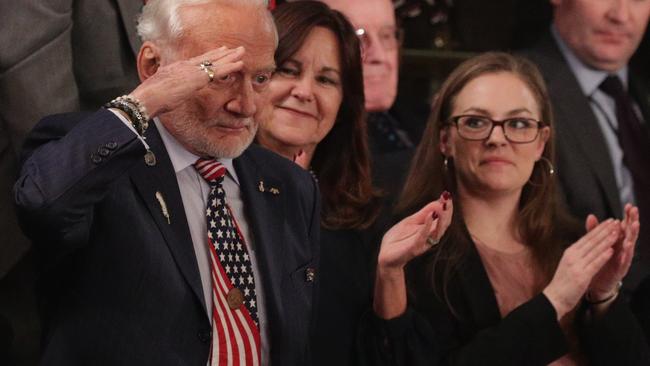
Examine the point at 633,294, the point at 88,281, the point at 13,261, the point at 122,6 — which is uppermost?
the point at 122,6

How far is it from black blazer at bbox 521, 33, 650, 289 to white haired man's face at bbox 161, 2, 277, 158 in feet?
4.51

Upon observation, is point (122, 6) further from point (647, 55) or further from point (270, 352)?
point (647, 55)

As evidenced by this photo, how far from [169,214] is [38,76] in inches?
17.7

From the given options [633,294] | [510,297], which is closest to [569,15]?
[633,294]

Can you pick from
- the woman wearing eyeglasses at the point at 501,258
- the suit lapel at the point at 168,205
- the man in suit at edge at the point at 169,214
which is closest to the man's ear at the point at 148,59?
the man in suit at edge at the point at 169,214

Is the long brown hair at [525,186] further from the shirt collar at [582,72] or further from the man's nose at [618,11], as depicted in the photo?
the man's nose at [618,11]

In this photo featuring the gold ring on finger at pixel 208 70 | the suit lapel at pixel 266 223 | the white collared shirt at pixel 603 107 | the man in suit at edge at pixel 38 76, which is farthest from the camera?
the white collared shirt at pixel 603 107

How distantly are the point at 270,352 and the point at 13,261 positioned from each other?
53cm

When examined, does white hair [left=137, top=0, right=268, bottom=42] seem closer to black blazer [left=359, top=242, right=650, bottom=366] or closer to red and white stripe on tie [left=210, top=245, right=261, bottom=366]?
red and white stripe on tie [left=210, top=245, right=261, bottom=366]

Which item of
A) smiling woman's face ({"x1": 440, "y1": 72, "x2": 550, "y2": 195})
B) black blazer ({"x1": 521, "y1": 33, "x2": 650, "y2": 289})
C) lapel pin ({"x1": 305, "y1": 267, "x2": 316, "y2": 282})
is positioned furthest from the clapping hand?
black blazer ({"x1": 521, "y1": 33, "x2": 650, "y2": 289})

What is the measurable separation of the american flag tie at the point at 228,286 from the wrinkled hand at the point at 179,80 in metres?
0.24

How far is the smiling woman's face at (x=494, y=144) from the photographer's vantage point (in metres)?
2.60

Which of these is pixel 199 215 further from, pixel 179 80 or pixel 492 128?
pixel 492 128

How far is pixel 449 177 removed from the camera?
104 inches
